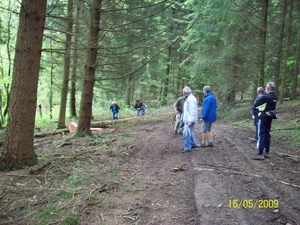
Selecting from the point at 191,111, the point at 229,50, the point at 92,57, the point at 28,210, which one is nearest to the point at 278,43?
the point at 229,50

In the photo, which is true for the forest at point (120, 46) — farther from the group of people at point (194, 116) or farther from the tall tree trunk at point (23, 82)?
the group of people at point (194, 116)

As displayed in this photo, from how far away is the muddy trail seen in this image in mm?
4234

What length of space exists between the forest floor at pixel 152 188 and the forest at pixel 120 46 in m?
1.19

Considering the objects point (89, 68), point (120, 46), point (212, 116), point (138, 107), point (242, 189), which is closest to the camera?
point (242, 189)

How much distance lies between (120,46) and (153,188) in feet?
17.0

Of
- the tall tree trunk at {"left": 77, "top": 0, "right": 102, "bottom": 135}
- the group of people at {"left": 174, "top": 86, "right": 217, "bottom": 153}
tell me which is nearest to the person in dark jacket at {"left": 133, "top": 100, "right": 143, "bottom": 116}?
the tall tree trunk at {"left": 77, "top": 0, "right": 102, "bottom": 135}

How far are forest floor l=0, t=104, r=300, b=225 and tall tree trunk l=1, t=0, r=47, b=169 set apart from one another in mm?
540

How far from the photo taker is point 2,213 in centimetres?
433

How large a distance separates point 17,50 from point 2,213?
141 inches

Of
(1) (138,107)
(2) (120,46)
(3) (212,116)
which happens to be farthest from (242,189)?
(1) (138,107)

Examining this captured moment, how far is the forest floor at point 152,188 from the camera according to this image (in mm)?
4234

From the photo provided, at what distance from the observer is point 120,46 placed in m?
8.76

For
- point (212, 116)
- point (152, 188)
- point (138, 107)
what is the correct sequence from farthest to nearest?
point (138, 107) → point (212, 116) → point (152, 188)

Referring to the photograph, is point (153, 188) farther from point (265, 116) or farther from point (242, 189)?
point (265, 116)
